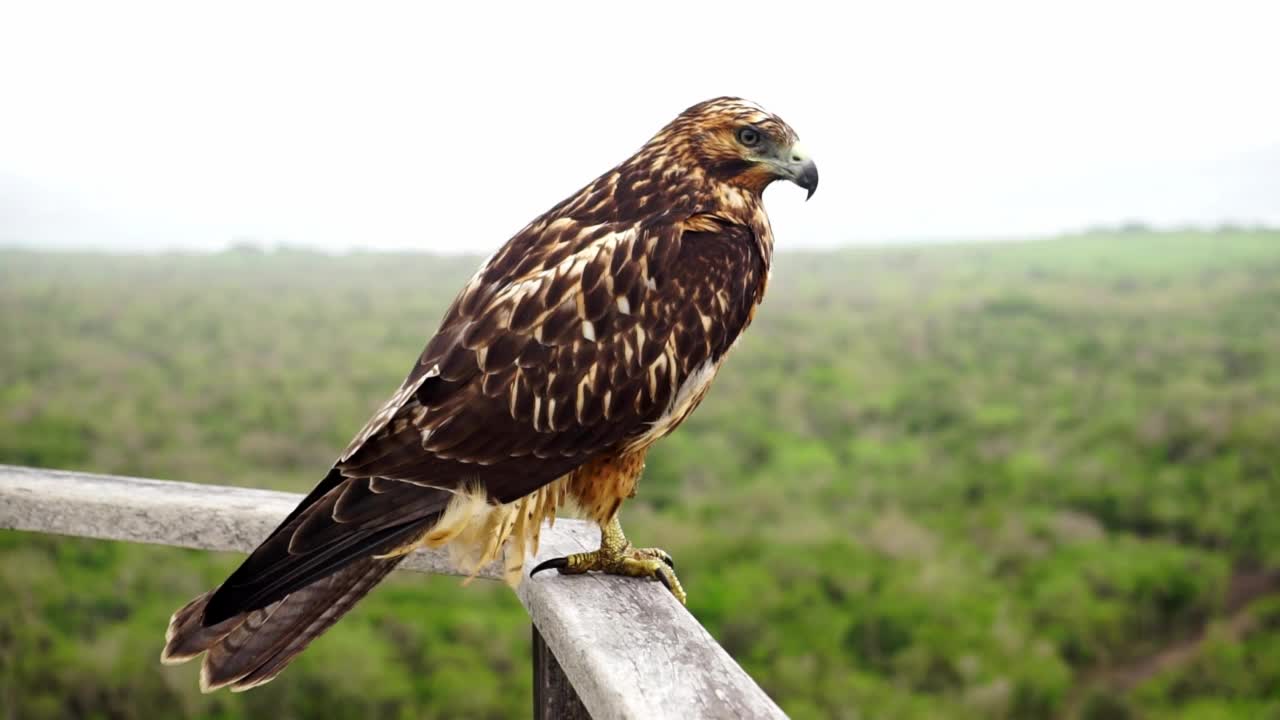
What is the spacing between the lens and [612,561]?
69.4 inches

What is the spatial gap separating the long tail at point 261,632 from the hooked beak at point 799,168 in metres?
0.92

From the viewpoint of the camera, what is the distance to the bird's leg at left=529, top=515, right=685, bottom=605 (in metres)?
1.74

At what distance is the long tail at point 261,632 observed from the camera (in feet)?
4.66

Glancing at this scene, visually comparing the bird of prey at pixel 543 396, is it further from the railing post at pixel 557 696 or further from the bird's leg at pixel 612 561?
the railing post at pixel 557 696

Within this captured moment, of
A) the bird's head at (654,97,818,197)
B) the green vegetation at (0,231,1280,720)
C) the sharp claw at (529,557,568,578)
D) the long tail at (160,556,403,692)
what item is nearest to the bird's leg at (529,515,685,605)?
the sharp claw at (529,557,568,578)

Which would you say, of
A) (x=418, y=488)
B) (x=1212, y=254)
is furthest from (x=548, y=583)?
(x=1212, y=254)

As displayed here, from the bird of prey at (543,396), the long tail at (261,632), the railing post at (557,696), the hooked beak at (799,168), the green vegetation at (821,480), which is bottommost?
the green vegetation at (821,480)

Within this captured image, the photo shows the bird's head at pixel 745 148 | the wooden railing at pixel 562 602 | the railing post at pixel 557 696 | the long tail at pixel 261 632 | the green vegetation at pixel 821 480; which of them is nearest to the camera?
the wooden railing at pixel 562 602

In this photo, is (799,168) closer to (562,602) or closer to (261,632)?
(562,602)

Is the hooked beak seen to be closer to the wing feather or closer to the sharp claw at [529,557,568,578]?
the wing feather

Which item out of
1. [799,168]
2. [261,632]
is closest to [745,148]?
[799,168]

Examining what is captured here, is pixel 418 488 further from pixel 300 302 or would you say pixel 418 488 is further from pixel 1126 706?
pixel 300 302

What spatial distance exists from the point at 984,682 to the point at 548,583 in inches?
209

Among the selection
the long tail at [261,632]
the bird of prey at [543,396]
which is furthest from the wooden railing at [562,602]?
the long tail at [261,632]
